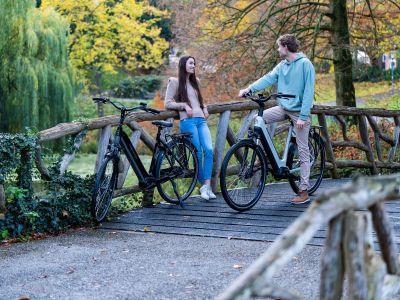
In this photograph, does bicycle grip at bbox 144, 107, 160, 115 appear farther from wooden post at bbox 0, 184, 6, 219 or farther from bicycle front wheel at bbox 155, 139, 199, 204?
wooden post at bbox 0, 184, 6, 219

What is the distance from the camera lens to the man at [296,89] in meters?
8.20

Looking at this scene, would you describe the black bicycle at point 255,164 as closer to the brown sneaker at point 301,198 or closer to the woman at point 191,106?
the brown sneaker at point 301,198

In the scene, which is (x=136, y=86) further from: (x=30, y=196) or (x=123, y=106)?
(x=30, y=196)

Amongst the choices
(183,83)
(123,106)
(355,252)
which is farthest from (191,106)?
(355,252)

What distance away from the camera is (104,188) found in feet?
25.2

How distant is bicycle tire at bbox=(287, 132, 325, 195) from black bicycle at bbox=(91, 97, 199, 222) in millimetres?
1129

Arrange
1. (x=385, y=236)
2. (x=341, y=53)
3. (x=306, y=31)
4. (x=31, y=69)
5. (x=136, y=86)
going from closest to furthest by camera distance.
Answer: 1. (x=385, y=236)
2. (x=341, y=53)
3. (x=306, y=31)
4. (x=31, y=69)
5. (x=136, y=86)

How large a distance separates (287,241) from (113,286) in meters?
2.92

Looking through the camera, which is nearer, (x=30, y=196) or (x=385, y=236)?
(x=385, y=236)

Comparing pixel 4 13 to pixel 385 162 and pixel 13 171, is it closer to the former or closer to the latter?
pixel 385 162

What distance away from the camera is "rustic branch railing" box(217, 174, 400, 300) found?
247 centimetres

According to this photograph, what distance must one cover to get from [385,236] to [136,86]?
40840mm

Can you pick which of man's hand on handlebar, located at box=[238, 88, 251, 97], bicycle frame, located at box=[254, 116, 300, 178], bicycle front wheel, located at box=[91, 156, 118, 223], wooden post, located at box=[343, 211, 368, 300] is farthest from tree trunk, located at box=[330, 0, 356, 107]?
wooden post, located at box=[343, 211, 368, 300]

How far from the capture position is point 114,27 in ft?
109
